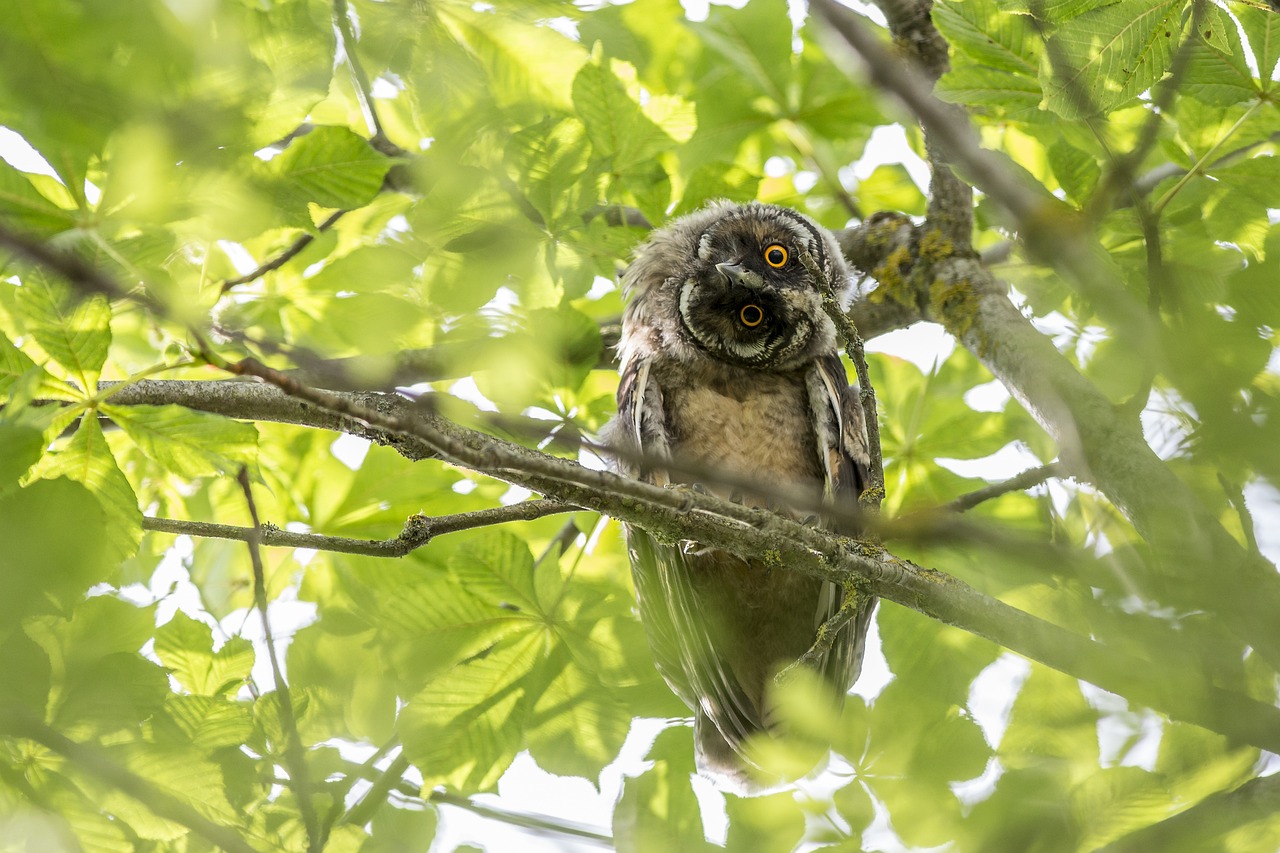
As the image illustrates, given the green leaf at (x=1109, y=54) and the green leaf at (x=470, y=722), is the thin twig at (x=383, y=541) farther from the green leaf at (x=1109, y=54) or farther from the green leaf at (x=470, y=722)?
the green leaf at (x=1109, y=54)

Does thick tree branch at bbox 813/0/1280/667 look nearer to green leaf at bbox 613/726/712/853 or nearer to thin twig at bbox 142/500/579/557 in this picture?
green leaf at bbox 613/726/712/853

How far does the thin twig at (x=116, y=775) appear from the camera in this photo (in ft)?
3.98

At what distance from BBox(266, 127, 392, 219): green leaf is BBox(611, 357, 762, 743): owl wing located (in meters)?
1.65

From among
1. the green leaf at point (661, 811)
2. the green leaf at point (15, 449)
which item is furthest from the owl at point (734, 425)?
the green leaf at point (15, 449)

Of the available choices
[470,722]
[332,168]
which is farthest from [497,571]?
[332,168]

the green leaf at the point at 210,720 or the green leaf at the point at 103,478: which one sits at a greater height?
the green leaf at the point at 103,478

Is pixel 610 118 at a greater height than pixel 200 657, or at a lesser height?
greater

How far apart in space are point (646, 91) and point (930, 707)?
2.64 meters

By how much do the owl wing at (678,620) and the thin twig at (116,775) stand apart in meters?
1.91

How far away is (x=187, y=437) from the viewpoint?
215cm

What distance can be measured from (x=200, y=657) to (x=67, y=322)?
111 cm

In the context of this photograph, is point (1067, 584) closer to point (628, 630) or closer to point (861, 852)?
point (861, 852)

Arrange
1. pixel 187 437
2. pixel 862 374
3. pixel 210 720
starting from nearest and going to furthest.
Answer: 1. pixel 210 720
2. pixel 187 437
3. pixel 862 374

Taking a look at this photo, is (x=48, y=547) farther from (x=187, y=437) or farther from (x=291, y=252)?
(x=291, y=252)
